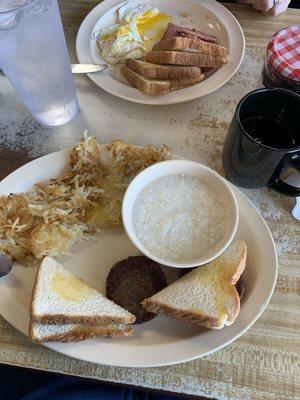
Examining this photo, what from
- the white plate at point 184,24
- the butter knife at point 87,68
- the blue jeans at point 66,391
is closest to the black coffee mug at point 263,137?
the white plate at point 184,24

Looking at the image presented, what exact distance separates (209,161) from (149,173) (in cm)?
28

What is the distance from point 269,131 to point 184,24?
566 mm

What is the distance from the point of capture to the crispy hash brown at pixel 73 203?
867 millimetres

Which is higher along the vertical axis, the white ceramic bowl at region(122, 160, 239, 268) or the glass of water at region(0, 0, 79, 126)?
the glass of water at region(0, 0, 79, 126)

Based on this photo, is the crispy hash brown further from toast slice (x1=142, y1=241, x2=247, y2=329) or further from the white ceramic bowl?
toast slice (x1=142, y1=241, x2=247, y2=329)

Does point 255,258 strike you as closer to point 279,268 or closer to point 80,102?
point 279,268

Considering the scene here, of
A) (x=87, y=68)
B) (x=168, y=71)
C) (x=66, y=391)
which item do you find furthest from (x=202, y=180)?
(x=66, y=391)

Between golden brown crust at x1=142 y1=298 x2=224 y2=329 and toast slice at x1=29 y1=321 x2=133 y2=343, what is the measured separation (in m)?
0.06

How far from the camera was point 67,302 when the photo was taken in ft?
2.51

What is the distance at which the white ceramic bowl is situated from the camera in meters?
0.75

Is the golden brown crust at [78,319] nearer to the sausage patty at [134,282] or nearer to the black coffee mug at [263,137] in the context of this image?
the sausage patty at [134,282]

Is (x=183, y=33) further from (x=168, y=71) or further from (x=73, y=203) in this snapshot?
(x=73, y=203)

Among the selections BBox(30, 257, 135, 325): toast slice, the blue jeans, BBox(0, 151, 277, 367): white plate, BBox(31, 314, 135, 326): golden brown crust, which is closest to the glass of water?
BBox(0, 151, 277, 367): white plate

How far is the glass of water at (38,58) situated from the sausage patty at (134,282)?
A: 1.61ft
